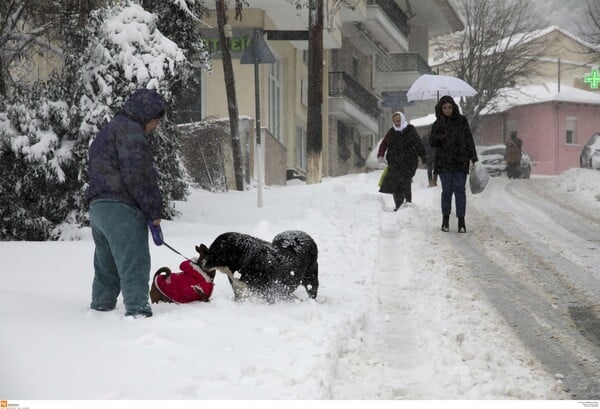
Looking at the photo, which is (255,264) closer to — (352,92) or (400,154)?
(400,154)

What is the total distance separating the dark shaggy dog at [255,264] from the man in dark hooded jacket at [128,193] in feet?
2.20

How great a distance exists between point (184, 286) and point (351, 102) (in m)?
30.7

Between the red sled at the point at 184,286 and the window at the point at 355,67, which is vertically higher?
the window at the point at 355,67

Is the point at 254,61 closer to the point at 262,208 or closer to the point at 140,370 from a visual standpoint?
the point at 262,208

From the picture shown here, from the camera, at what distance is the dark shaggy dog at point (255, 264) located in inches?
275

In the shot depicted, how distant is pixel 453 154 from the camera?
1280 centimetres

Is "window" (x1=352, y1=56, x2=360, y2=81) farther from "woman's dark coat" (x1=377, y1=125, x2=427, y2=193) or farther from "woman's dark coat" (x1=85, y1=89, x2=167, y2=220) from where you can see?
"woman's dark coat" (x1=85, y1=89, x2=167, y2=220)

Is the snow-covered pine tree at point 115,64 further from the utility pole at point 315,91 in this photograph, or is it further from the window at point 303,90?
the window at point 303,90

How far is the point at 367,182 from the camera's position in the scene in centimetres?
2530

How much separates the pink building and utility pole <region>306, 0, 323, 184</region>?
37019mm

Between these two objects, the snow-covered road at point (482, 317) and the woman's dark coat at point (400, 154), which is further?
the woman's dark coat at point (400, 154)

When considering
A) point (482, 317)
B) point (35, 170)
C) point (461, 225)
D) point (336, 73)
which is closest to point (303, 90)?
point (336, 73)

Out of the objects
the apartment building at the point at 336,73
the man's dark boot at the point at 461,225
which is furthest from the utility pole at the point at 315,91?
the man's dark boot at the point at 461,225
